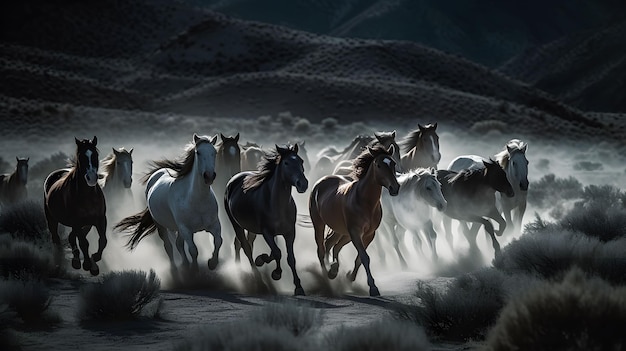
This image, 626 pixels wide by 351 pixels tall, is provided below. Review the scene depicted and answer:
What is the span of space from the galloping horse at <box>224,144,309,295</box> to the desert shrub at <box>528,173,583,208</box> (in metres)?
13.3

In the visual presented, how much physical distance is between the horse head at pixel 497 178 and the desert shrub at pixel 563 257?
336 centimetres

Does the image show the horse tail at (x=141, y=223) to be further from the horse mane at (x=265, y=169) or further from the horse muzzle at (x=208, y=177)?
the horse muzzle at (x=208, y=177)

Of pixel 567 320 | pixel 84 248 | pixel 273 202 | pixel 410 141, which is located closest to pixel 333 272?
pixel 273 202

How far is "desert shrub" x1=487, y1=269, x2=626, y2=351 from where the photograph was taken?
20.6 ft

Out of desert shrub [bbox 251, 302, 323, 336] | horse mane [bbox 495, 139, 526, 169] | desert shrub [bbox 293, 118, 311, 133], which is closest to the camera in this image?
desert shrub [bbox 251, 302, 323, 336]

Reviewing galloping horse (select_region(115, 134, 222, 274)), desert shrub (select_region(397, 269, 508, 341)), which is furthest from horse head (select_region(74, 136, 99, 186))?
desert shrub (select_region(397, 269, 508, 341))

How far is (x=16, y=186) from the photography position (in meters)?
22.2

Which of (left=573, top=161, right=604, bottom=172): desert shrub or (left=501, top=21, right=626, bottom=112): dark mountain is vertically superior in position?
(left=501, top=21, right=626, bottom=112): dark mountain

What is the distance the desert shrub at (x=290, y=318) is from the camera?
802cm

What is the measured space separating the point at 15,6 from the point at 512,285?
112 metres

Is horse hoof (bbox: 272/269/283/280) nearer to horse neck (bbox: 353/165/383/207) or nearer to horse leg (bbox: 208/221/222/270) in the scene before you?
horse leg (bbox: 208/221/222/270)

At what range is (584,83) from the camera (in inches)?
4825

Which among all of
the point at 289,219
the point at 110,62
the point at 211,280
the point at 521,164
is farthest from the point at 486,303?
the point at 110,62

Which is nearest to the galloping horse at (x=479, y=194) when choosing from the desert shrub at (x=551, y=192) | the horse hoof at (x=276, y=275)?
the horse hoof at (x=276, y=275)
